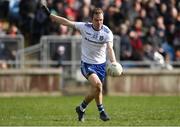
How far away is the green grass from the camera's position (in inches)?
640

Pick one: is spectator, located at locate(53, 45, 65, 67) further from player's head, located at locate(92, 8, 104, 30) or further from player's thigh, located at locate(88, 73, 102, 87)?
player's thigh, located at locate(88, 73, 102, 87)

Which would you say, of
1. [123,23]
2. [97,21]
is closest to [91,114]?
[97,21]

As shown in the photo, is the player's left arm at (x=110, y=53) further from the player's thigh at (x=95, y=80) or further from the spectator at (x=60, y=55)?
the spectator at (x=60, y=55)

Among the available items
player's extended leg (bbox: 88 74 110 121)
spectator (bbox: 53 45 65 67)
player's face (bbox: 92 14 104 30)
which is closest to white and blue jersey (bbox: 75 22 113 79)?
player's face (bbox: 92 14 104 30)

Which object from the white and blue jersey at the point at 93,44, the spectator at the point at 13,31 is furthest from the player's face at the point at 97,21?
the spectator at the point at 13,31

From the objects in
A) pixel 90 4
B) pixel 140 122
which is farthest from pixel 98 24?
pixel 90 4

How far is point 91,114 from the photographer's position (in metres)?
19.5

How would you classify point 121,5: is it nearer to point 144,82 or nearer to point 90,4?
point 90,4

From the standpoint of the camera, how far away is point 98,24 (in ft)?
57.0

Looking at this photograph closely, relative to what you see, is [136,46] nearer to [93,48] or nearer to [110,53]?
[93,48]

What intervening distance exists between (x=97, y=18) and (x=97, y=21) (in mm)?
111

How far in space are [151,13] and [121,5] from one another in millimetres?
1222

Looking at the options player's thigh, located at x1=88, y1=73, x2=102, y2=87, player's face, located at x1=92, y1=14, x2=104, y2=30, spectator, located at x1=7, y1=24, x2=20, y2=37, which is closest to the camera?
player's thigh, located at x1=88, y1=73, x2=102, y2=87

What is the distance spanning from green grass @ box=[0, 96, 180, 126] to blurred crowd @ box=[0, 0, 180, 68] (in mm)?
5764
